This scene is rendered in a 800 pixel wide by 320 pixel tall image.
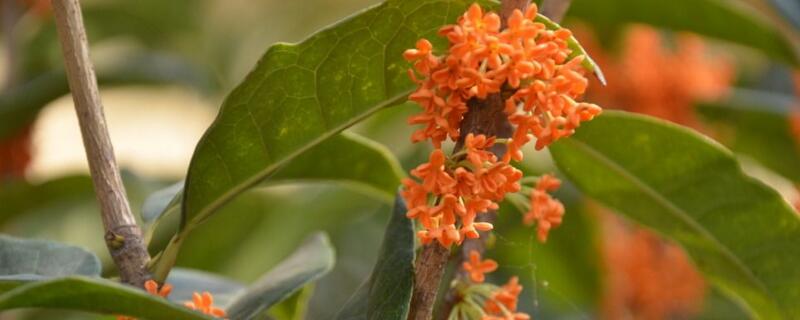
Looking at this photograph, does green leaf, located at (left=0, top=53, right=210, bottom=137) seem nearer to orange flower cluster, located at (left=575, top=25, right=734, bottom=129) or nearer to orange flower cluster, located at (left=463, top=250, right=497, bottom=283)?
orange flower cluster, located at (left=575, top=25, right=734, bottom=129)

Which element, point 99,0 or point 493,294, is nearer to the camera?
point 493,294

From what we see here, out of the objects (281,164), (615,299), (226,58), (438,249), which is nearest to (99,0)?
(226,58)

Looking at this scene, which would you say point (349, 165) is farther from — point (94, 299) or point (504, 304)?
point (94, 299)

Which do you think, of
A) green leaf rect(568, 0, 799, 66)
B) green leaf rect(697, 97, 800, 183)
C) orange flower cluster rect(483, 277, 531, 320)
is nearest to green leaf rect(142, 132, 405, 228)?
orange flower cluster rect(483, 277, 531, 320)

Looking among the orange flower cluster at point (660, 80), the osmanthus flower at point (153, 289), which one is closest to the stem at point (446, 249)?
the osmanthus flower at point (153, 289)

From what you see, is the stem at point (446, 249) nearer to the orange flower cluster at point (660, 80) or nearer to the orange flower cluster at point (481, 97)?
the orange flower cluster at point (481, 97)

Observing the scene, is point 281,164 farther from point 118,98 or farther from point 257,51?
point 118,98
